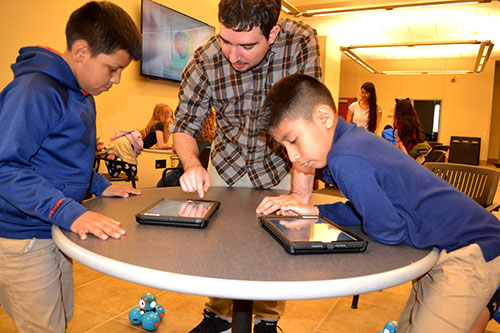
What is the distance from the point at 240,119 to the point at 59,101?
73 centimetres

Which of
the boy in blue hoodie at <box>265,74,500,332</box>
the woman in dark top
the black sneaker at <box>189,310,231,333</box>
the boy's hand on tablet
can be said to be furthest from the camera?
the woman in dark top

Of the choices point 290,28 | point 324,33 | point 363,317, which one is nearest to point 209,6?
point 324,33

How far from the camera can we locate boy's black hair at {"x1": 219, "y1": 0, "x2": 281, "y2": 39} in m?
1.23

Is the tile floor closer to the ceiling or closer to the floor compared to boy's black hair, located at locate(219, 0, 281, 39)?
closer to the floor

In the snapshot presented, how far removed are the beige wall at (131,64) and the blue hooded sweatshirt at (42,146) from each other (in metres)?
3.03

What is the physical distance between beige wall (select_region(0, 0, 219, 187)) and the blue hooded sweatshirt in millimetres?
3033

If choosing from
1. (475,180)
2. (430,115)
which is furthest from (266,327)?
(430,115)

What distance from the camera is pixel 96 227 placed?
0.84 meters

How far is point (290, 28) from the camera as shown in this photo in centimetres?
158

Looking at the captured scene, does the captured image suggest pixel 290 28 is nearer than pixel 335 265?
No

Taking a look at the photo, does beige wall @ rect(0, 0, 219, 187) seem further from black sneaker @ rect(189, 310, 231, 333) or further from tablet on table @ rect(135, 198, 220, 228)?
tablet on table @ rect(135, 198, 220, 228)

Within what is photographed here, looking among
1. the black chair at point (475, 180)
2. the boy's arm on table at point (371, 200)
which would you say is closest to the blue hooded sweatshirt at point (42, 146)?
the boy's arm on table at point (371, 200)

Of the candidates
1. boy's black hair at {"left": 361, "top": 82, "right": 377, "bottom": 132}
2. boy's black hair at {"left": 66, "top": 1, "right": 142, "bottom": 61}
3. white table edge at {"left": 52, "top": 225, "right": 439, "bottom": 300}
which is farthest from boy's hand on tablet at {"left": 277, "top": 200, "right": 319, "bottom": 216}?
boy's black hair at {"left": 361, "top": 82, "right": 377, "bottom": 132}

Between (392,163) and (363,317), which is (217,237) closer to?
(392,163)
